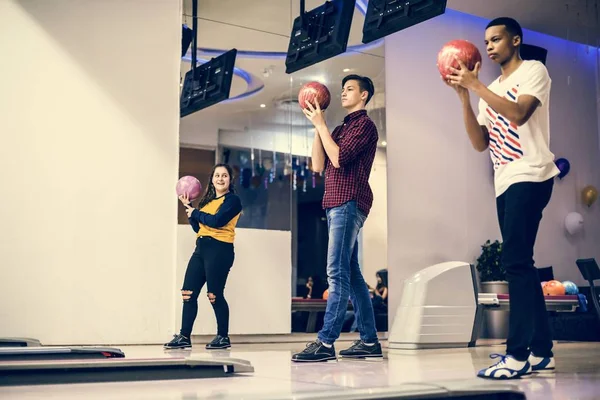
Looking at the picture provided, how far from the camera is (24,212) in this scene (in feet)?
18.9

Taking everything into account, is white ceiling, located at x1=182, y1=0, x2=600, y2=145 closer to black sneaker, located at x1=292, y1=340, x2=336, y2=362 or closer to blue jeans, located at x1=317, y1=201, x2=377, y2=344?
blue jeans, located at x1=317, y1=201, x2=377, y2=344

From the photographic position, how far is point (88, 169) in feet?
19.9

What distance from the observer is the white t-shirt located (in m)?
3.02

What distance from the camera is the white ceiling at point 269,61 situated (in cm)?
716

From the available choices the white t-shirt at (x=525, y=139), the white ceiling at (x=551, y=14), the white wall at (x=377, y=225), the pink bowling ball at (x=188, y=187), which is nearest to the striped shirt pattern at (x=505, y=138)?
the white t-shirt at (x=525, y=139)

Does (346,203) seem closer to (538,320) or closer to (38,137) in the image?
(538,320)

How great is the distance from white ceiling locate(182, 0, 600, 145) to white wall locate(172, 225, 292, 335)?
1250 millimetres

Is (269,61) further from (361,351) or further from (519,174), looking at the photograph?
(519,174)

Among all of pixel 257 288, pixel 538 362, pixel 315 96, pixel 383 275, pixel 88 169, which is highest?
pixel 315 96

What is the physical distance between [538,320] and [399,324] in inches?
107

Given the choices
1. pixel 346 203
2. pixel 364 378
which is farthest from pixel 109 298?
pixel 364 378

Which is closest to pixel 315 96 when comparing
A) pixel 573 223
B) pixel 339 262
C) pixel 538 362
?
pixel 339 262

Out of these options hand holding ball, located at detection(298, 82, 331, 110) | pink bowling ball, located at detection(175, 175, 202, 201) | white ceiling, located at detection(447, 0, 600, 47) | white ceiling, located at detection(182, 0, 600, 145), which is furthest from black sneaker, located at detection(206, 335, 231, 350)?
white ceiling, located at detection(447, 0, 600, 47)

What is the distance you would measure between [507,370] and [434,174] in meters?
5.64
